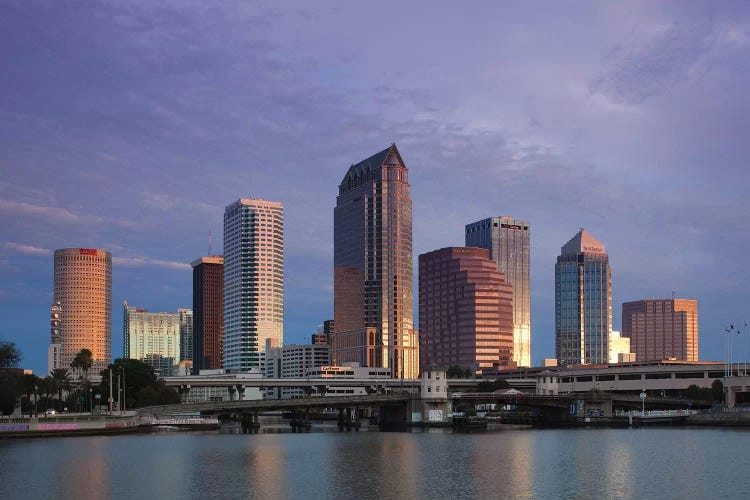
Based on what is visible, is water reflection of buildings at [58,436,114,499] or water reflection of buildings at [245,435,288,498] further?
water reflection of buildings at [245,435,288,498]

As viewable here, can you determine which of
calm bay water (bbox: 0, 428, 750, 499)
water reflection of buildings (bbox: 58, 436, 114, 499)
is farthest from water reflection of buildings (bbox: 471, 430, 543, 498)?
water reflection of buildings (bbox: 58, 436, 114, 499)

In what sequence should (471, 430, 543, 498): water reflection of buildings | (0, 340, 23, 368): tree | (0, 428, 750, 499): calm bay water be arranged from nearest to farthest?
(0, 428, 750, 499): calm bay water < (471, 430, 543, 498): water reflection of buildings < (0, 340, 23, 368): tree

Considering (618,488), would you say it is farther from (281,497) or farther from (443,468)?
(281,497)

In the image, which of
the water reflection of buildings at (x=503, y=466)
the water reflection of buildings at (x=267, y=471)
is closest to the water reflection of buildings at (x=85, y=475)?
the water reflection of buildings at (x=267, y=471)

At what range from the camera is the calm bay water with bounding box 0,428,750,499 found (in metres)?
88.6

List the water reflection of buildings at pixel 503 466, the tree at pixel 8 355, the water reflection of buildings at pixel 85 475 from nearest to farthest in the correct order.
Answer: the water reflection of buildings at pixel 85 475, the water reflection of buildings at pixel 503 466, the tree at pixel 8 355

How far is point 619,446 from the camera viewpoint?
139500 millimetres

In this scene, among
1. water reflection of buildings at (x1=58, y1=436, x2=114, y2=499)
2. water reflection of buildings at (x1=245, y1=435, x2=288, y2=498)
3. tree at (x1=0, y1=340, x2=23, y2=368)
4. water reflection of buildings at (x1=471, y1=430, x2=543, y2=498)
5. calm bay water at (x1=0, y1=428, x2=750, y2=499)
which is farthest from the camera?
tree at (x1=0, y1=340, x2=23, y2=368)

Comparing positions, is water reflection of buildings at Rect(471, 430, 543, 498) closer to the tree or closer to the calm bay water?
the calm bay water

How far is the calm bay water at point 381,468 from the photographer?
8856 centimetres

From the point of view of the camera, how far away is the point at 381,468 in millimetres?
108750

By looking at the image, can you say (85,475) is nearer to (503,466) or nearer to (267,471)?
(267,471)

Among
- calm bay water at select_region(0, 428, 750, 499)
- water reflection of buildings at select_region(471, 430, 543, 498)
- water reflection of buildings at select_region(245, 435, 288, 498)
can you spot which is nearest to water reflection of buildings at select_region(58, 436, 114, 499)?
calm bay water at select_region(0, 428, 750, 499)

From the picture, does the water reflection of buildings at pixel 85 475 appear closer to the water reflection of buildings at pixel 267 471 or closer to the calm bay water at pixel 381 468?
the calm bay water at pixel 381 468
